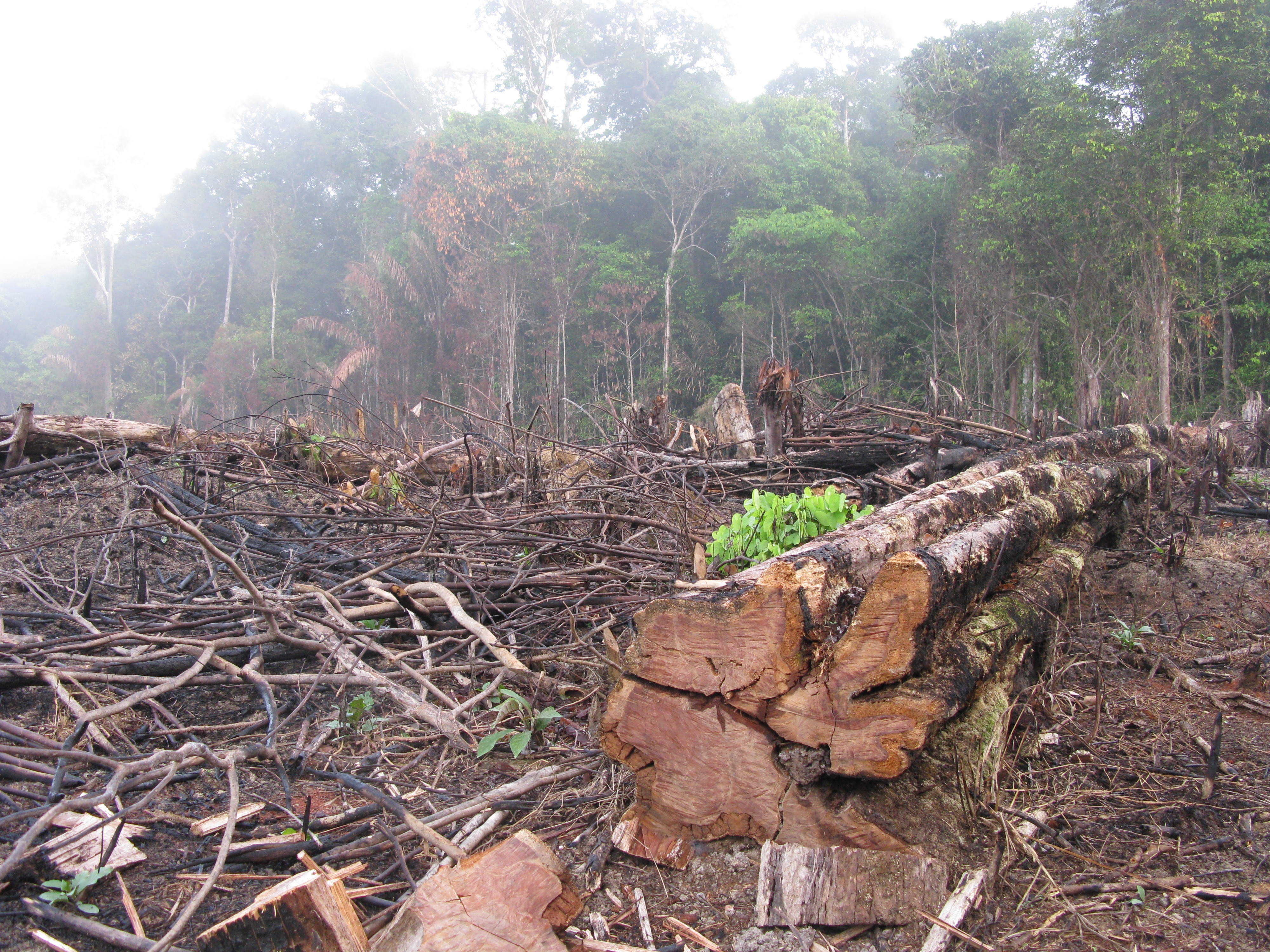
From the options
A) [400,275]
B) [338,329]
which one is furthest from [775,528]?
[338,329]

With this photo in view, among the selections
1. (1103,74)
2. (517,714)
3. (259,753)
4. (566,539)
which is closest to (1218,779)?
(517,714)

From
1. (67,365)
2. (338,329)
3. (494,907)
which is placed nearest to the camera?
(494,907)

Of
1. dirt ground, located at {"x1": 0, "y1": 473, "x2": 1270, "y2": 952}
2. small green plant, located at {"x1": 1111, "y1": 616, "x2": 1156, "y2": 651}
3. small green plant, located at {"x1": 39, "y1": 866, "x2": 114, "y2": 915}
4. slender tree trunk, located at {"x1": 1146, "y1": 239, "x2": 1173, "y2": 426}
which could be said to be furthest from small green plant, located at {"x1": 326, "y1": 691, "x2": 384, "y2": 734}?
slender tree trunk, located at {"x1": 1146, "y1": 239, "x2": 1173, "y2": 426}

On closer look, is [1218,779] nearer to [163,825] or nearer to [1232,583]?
[1232,583]

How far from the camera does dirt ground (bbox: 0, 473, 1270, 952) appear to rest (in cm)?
152

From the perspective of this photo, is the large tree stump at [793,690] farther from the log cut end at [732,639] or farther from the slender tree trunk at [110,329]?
the slender tree trunk at [110,329]

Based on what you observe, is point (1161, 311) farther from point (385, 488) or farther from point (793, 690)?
point (793, 690)

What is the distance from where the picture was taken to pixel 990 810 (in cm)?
A: 178

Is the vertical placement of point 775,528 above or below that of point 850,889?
above

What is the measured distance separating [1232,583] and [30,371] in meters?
51.4

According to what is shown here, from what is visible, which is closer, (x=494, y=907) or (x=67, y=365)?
(x=494, y=907)

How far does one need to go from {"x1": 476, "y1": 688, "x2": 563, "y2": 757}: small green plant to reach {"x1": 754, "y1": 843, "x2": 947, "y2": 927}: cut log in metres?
0.99

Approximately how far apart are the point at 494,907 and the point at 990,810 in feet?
4.10

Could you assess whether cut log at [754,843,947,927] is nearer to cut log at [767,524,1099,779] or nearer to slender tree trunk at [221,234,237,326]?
cut log at [767,524,1099,779]
